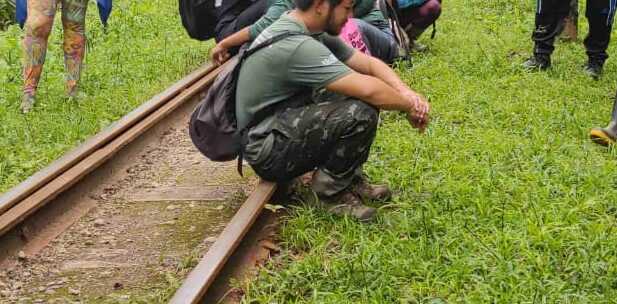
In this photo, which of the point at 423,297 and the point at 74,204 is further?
the point at 74,204

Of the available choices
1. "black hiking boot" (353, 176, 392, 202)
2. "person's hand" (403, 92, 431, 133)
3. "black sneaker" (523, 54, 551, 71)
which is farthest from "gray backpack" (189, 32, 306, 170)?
"black sneaker" (523, 54, 551, 71)

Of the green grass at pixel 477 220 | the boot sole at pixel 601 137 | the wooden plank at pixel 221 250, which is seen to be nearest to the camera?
the wooden plank at pixel 221 250

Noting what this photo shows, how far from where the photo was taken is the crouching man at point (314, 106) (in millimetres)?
4141

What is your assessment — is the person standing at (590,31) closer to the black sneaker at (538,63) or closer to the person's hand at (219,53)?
the black sneaker at (538,63)

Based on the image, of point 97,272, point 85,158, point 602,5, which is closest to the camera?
point 97,272

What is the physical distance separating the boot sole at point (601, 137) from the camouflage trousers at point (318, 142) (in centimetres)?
184

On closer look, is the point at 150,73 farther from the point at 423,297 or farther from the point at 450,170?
the point at 423,297

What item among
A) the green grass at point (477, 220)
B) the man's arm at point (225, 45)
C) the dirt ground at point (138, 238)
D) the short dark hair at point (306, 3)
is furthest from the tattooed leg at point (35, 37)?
the short dark hair at point (306, 3)

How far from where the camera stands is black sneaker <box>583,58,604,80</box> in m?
7.76

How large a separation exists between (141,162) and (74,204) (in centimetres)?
91

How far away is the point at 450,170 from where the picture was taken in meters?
5.04

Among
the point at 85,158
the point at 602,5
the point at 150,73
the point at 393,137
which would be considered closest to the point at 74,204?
the point at 85,158

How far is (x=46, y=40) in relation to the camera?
667cm

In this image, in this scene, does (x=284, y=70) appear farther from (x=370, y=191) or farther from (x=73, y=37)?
(x=73, y=37)
